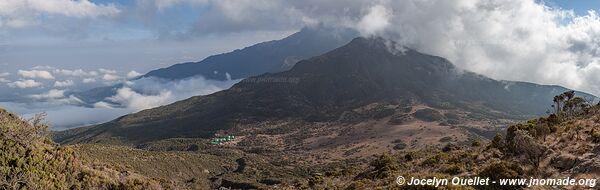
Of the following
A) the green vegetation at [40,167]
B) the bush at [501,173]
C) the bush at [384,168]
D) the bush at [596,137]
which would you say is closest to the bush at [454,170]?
the bush at [501,173]

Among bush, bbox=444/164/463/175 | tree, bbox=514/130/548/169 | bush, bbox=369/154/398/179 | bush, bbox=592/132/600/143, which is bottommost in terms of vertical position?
bush, bbox=369/154/398/179

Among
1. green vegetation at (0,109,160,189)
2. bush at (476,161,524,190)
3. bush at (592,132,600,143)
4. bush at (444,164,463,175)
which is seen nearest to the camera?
bush at (476,161,524,190)

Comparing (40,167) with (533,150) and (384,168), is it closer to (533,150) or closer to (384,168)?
(384,168)

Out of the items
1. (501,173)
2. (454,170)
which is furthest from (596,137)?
(454,170)

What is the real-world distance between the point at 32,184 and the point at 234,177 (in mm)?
93572

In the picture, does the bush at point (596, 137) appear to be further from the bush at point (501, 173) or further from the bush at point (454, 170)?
the bush at point (454, 170)

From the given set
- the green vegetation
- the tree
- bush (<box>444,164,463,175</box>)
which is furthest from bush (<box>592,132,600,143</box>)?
the green vegetation

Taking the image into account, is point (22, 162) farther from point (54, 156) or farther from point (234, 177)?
point (234, 177)

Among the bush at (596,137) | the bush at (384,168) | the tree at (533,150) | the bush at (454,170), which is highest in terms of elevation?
the bush at (596,137)

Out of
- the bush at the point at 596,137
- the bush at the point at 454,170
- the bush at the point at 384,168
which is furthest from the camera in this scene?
the bush at the point at 384,168

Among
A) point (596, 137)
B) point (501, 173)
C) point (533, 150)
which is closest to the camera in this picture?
point (501, 173)

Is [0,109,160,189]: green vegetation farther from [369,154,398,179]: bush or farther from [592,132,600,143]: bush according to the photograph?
[592,132,600,143]: bush

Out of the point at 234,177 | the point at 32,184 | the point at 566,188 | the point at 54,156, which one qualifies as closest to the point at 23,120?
the point at 54,156

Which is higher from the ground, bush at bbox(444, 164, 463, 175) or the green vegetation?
the green vegetation
